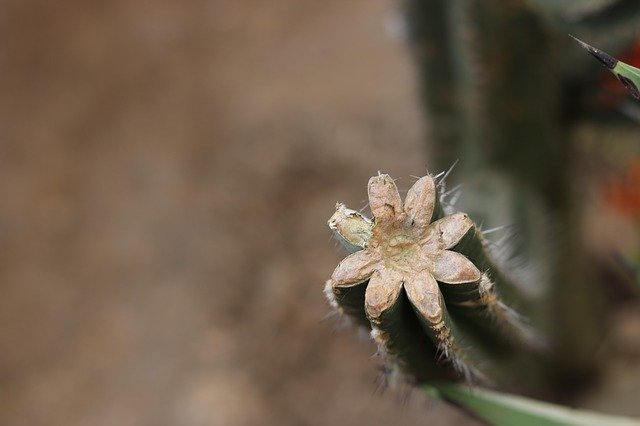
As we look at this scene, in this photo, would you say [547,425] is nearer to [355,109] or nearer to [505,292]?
[505,292]

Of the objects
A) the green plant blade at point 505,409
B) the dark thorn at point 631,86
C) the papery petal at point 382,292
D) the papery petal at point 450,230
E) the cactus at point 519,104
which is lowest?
the green plant blade at point 505,409

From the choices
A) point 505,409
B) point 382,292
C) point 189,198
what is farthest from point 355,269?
point 189,198

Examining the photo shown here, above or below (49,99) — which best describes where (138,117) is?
below

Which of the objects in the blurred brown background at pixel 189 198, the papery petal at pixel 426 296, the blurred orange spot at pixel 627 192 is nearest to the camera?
the papery petal at pixel 426 296

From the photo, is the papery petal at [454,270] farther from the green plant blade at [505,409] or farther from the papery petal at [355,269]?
the green plant blade at [505,409]

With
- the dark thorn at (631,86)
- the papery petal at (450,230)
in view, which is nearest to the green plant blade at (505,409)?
the papery petal at (450,230)

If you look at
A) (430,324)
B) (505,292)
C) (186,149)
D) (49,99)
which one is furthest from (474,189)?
(49,99)

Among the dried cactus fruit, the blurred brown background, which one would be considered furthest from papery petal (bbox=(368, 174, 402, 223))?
the blurred brown background
